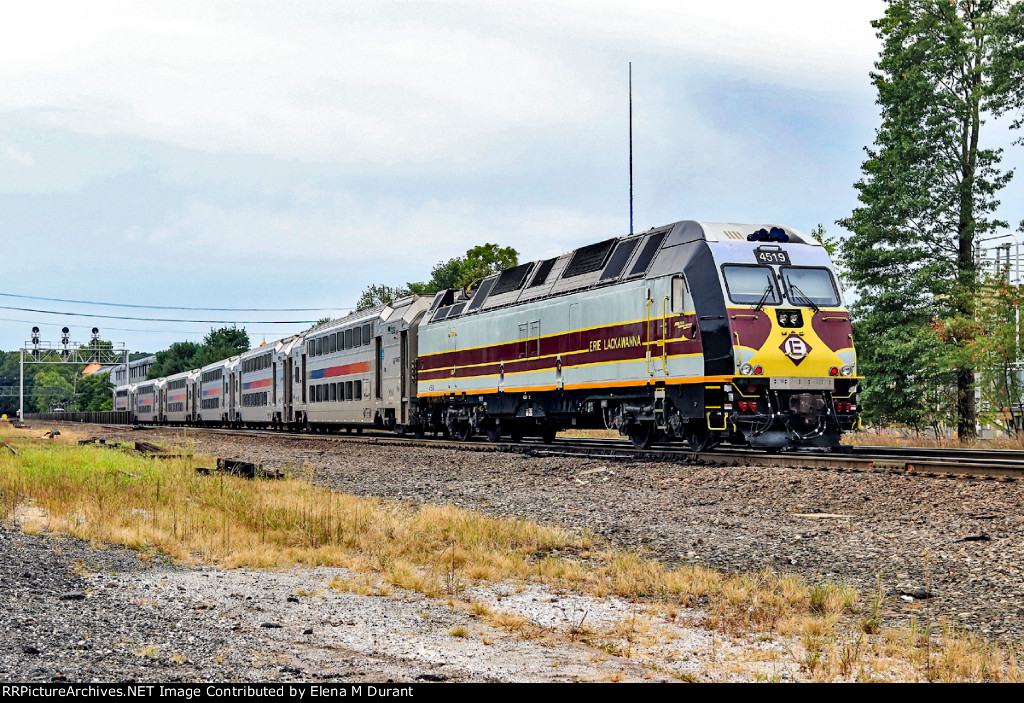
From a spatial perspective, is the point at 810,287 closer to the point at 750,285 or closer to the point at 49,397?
the point at 750,285

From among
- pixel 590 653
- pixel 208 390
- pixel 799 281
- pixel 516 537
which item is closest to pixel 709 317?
pixel 799 281

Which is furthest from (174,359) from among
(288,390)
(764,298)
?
(764,298)

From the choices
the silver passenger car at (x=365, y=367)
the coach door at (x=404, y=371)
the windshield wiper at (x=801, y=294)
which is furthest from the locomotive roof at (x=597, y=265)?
the silver passenger car at (x=365, y=367)

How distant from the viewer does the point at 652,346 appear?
707 inches

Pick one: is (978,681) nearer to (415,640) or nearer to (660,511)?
(415,640)

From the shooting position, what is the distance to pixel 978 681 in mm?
5508

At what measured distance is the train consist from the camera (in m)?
16.4

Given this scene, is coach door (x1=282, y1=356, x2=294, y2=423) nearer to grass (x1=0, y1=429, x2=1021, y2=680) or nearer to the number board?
grass (x1=0, y1=429, x2=1021, y2=680)

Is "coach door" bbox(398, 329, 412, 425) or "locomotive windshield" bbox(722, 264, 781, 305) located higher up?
"locomotive windshield" bbox(722, 264, 781, 305)

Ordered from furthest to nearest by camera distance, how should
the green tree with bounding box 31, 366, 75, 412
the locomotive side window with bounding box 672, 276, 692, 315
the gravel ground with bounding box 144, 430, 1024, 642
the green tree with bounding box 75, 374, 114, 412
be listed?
1. the green tree with bounding box 31, 366, 75, 412
2. the green tree with bounding box 75, 374, 114, 412
3. the locomotive side window with bounding box 672, 276, 692, 315
4. the gravel ground with bounding box 144, 430, 1024, 642

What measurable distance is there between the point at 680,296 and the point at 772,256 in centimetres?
188

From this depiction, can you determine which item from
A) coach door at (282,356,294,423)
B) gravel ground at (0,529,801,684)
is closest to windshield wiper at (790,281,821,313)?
gravel ground at (0,529,801,684)

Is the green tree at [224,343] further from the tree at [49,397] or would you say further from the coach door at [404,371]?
the coach door at [404,371]

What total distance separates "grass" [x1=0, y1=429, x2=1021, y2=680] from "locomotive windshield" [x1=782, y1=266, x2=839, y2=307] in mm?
8027
